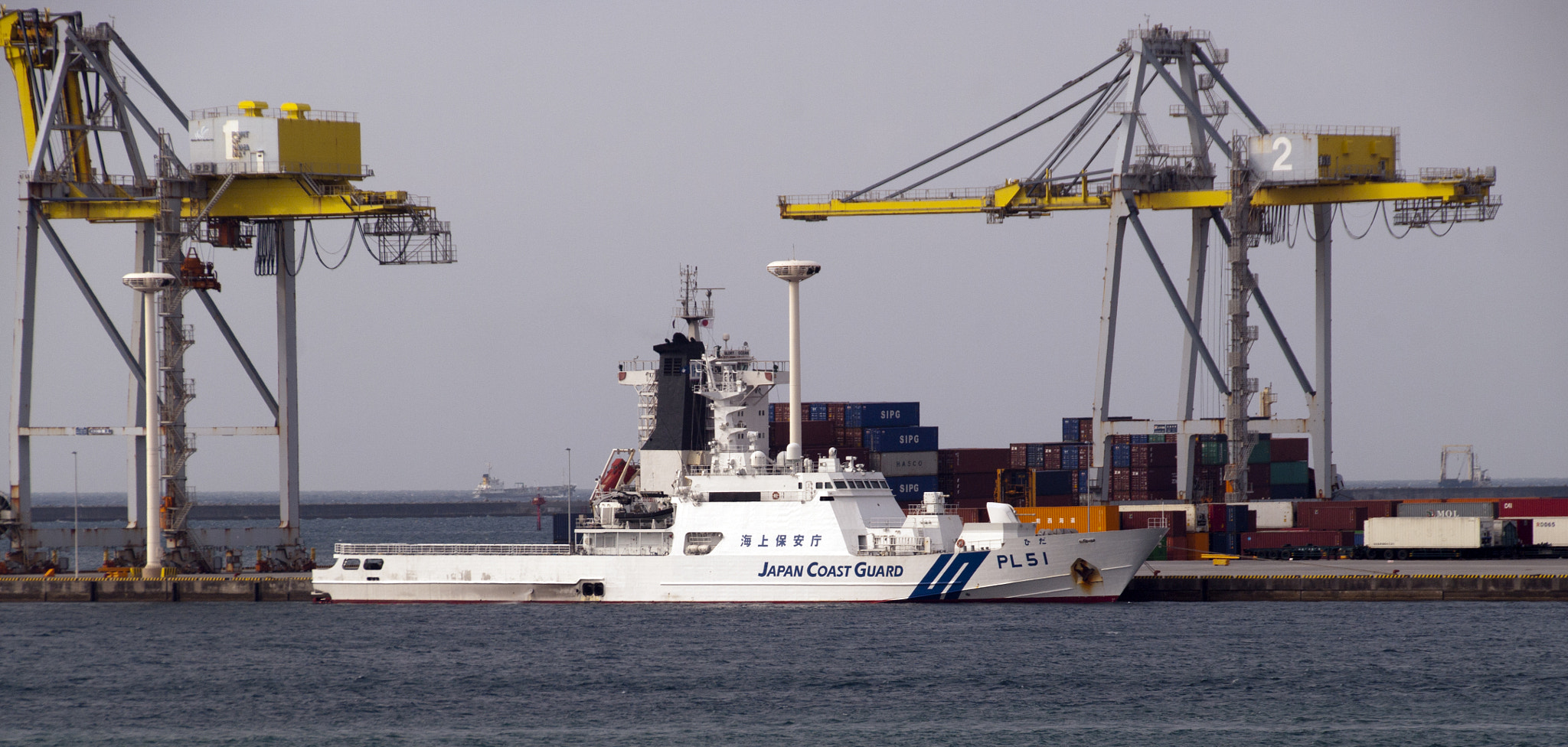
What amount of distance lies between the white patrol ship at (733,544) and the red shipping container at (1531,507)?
19053 millimetres

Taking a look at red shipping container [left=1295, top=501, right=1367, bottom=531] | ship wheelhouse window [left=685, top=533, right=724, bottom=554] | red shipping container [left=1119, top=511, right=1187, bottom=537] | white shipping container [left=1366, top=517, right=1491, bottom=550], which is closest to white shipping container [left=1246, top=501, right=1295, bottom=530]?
red shipping container [left=1295, top=501, right=1367, bottom=531]

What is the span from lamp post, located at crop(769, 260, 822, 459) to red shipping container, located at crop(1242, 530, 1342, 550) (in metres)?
19.1

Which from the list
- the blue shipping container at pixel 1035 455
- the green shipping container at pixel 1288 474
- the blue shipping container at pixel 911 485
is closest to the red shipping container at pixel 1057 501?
the blue shipping container at pixel 1035 455

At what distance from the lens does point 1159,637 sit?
41844mm

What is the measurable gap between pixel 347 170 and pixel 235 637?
57.3ft

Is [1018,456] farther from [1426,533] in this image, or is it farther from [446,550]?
[446,550]

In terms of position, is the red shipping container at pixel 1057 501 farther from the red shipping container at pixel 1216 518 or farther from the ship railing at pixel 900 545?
the ship railing at pixel 900 545

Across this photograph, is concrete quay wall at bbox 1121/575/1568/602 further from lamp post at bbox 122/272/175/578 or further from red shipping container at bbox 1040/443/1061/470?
lamp post at bbox 122/272/175/578

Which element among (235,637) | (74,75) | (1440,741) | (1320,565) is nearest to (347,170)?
(74,75)

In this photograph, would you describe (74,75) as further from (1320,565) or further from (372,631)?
(1320,565)

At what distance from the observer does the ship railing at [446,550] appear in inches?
1999

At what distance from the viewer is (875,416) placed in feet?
214

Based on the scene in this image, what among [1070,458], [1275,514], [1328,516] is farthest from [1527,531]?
[1070,458]

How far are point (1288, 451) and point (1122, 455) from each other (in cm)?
820
